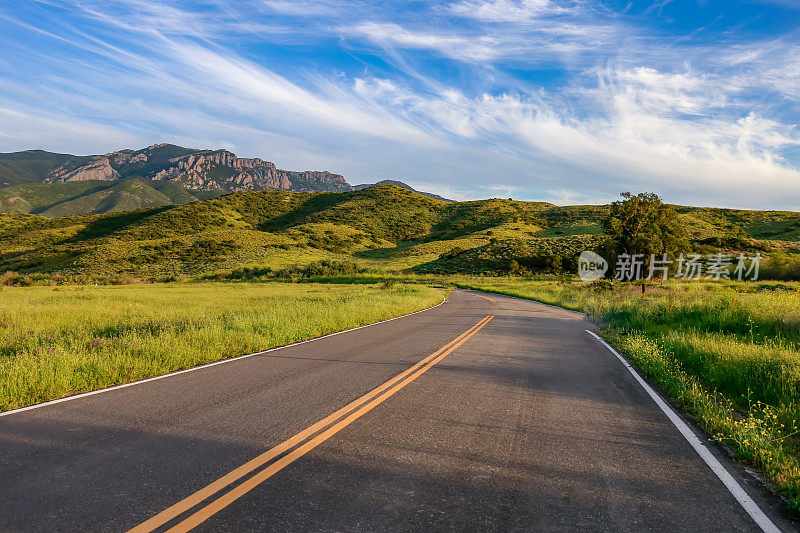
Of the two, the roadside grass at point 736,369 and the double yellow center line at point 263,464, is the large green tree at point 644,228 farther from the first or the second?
the double yellow center line at point 263,464

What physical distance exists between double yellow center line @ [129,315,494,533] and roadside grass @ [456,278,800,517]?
13.3 feet

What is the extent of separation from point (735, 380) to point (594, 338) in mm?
6401

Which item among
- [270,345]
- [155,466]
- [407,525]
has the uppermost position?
[407,525]

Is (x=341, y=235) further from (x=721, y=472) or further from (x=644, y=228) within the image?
(x=721, y=472)

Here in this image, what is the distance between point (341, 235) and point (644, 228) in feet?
254

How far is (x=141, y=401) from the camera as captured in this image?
587 cm

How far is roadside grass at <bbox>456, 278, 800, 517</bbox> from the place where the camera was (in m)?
4.41

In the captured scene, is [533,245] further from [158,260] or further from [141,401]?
[141,401]

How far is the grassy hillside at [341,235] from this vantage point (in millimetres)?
64188

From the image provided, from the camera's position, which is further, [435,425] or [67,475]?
[435,425]

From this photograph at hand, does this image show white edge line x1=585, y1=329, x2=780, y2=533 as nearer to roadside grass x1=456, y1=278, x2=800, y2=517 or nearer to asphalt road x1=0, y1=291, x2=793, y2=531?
asphalt road x1=0, y1=291, x2=793, y2=531

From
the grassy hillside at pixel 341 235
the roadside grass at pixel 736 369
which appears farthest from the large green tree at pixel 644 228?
the grassy hillside at pixel 341 235

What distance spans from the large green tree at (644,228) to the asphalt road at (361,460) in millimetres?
26724

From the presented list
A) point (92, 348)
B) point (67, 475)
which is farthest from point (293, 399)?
point (92, 348)
